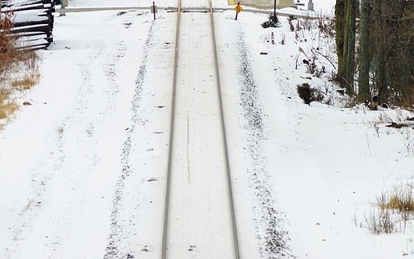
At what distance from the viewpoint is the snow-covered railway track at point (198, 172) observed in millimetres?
11797

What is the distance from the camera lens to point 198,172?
1468 cm

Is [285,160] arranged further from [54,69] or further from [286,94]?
[54,69]

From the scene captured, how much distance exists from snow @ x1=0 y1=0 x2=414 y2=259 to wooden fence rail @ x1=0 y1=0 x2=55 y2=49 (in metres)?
1.06

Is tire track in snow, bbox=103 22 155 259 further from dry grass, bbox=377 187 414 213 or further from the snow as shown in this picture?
dry grass, bbox=377 187 414 213

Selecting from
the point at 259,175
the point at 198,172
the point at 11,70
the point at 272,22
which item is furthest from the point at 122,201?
the point at 272,22

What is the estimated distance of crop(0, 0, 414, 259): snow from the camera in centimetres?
1209

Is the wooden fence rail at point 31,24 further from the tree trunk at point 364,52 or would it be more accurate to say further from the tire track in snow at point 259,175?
the tree trunk at point 364,52

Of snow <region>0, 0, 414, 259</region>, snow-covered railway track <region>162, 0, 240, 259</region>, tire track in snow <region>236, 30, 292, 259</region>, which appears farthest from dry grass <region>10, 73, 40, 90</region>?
tire track in snow <region>236, 30, 292, 259</region>

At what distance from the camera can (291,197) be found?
13750mm

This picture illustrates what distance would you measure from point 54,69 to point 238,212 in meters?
12.3

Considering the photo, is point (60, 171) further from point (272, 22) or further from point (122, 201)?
point (272, 22)

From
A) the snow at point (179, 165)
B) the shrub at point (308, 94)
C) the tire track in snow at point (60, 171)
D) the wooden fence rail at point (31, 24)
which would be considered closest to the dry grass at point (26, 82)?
the snow at point (179, 165)

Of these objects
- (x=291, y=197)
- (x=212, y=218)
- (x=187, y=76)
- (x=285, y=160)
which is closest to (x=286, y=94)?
(x=187, y=76)

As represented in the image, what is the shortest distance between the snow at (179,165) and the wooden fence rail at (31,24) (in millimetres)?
1056
